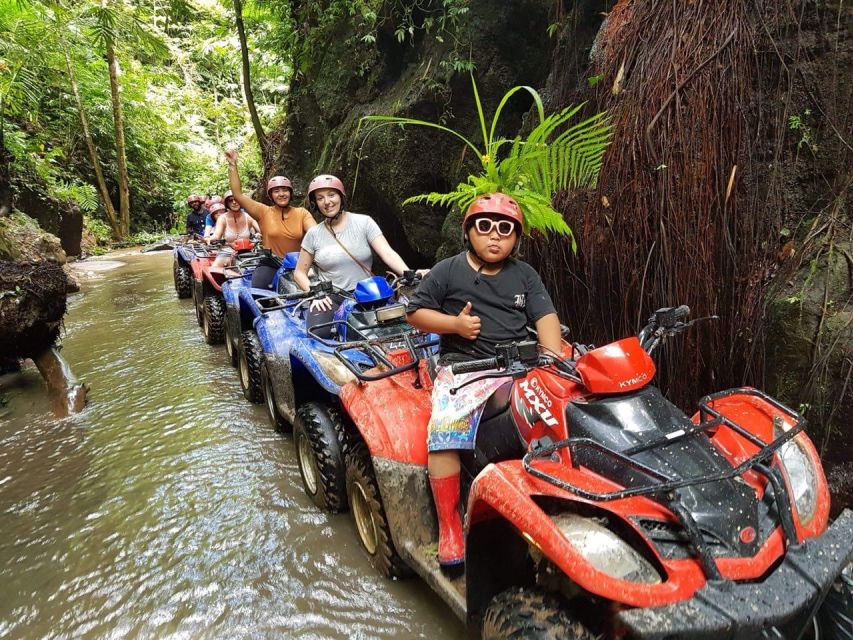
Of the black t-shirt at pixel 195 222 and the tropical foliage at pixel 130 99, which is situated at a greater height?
the tropical foliage at pixel 130 99

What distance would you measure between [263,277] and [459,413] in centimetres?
417

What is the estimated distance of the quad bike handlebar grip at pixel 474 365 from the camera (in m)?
2.04

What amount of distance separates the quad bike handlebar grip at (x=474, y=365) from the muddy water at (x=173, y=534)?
47.2 inches

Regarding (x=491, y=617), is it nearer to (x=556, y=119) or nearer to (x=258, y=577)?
(x=258, y=577)

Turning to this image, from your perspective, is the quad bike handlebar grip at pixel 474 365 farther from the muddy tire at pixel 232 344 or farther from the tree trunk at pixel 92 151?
the tree trunk at pixel 92 151

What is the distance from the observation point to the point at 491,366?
81.7 inches

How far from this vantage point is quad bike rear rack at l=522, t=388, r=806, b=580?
138 centimetres

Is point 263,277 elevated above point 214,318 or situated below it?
above

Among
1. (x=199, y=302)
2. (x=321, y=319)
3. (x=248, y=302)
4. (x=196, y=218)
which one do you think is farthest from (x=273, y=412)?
(x=196, y=218)

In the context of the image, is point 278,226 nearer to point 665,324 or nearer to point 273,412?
point 273,412

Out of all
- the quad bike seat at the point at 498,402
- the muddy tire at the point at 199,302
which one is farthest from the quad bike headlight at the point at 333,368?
the muddy tire at the point at 199,302

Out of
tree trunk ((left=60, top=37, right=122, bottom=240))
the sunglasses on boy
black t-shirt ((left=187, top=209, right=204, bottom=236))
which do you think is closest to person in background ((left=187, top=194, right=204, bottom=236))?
black t-shirt ((left=187, top=209, right=204, bottom=236))

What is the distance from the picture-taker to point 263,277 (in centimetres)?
575

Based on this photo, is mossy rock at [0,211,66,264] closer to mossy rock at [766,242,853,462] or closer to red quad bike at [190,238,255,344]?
red quad bike at [190,238,255,344]
